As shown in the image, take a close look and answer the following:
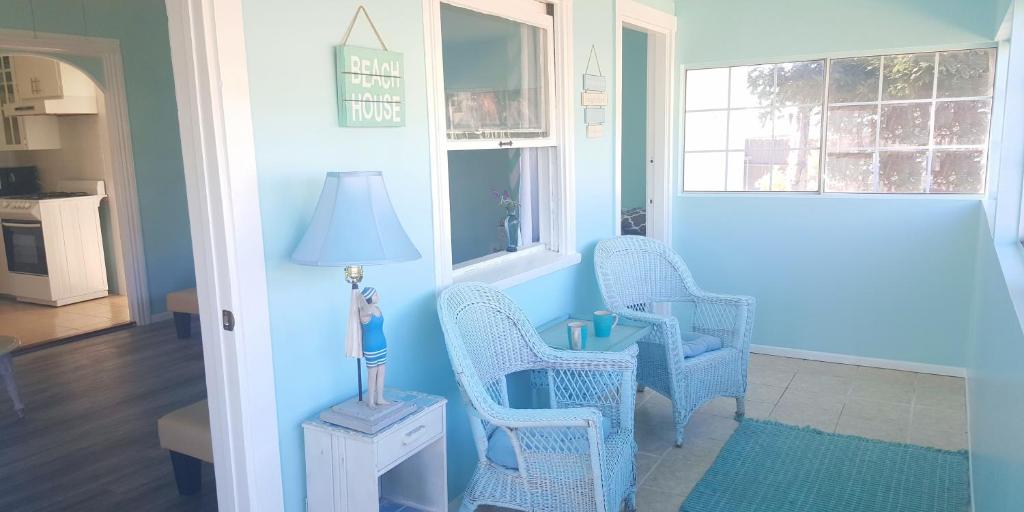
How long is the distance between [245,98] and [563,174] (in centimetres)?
184

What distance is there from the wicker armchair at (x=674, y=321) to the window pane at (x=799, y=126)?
136 cm

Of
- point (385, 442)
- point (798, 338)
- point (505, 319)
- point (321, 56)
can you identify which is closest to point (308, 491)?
point (385, 442)

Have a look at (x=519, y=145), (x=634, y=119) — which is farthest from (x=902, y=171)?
(x=519, y=145)

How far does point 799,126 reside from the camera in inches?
→ 176

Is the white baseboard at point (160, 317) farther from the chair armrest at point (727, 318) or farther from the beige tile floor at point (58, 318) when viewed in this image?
the chair armrest at point (727, 318)

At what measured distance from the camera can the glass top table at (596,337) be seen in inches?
115

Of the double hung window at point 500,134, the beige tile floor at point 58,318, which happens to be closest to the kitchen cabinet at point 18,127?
the beige tile floor at point 58,318

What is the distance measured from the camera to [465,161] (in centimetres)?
312

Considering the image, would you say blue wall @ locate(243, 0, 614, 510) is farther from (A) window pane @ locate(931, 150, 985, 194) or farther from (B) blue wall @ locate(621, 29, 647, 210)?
(B) blue wall @ locate(621, 29, 647, 210)

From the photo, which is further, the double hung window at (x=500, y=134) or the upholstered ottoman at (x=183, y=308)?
the upholstered ottoman at (x=183, y=308)

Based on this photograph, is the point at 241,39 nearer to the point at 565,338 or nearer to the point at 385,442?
the point at 385,442

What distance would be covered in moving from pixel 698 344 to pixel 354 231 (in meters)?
2.10

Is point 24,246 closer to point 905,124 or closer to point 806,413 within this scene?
point 806,413

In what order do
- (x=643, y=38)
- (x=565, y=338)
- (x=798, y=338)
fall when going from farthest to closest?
(x=643, y=38) → (x=798, y=338) → (x=565, y=338)
